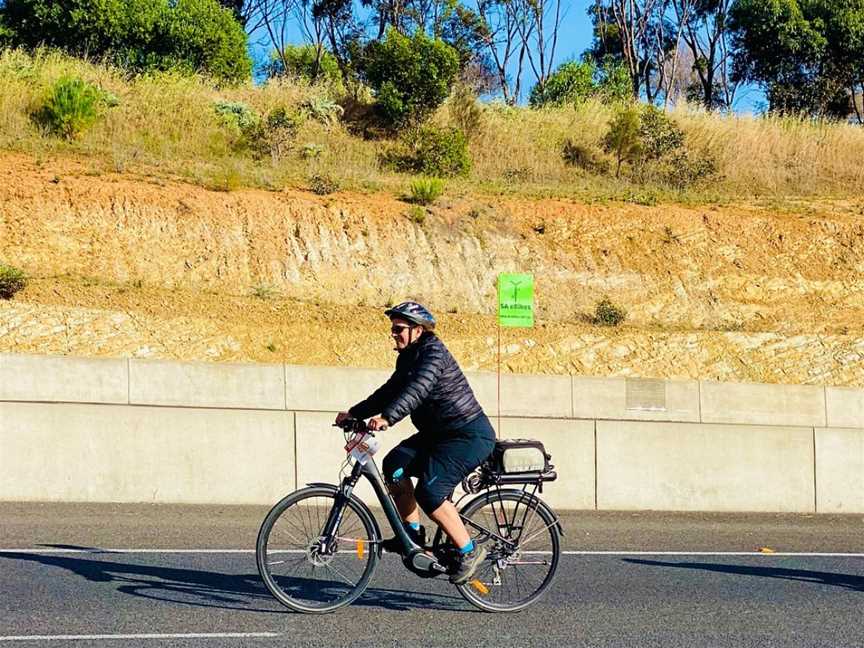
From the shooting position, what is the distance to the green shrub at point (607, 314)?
23406mm

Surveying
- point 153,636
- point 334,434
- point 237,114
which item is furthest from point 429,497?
point 237,114

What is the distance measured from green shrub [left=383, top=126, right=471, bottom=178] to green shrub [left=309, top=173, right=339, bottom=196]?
183 inches

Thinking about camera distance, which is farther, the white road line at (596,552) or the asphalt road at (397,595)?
the white road line at (596,552)

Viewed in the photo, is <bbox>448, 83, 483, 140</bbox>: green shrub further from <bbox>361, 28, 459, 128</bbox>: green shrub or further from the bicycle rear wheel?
the bicycle rear wheel

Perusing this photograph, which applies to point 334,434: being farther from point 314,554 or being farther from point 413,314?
point 413,314

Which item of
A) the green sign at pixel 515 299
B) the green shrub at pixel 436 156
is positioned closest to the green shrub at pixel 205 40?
the green shrub at pixel 436 156

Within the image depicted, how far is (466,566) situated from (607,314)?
16044 mm

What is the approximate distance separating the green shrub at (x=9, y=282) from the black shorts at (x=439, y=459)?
44.5 ft

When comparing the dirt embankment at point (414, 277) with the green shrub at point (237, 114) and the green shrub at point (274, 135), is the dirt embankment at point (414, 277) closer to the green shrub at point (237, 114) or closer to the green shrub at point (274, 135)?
the green shrub at point (274, 135)

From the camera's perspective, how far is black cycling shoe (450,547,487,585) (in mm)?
7836

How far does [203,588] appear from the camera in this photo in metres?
8.54

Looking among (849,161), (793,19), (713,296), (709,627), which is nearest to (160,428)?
(709,627)

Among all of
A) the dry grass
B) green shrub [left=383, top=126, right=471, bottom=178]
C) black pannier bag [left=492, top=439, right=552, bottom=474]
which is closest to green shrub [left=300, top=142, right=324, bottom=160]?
the dry grass

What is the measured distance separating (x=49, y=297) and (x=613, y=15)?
130 ft
